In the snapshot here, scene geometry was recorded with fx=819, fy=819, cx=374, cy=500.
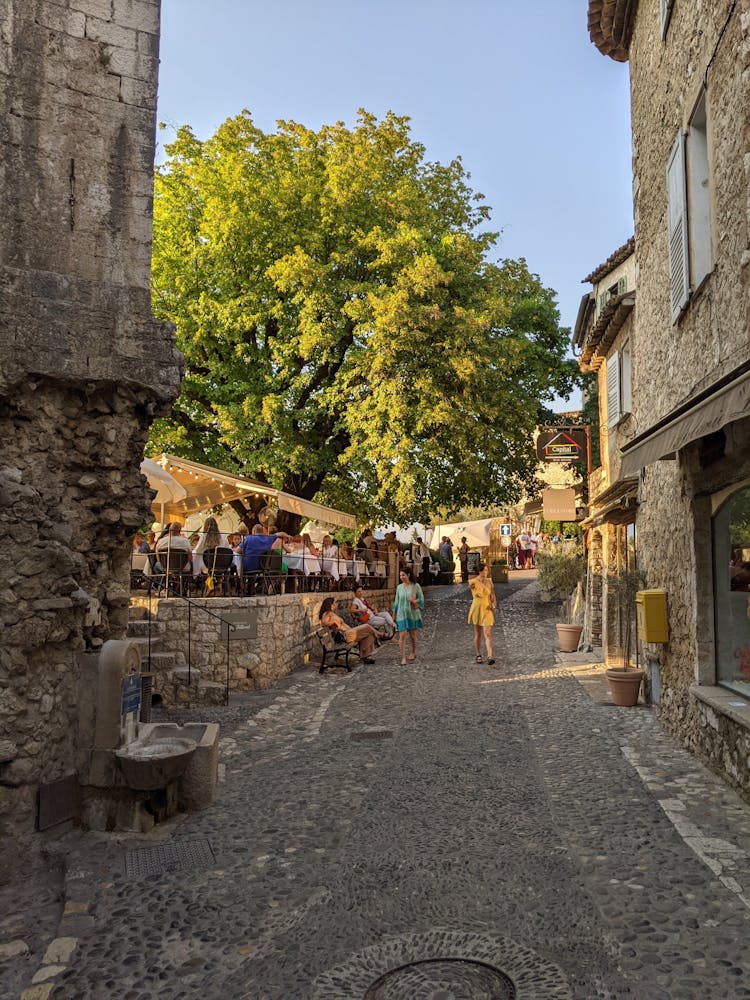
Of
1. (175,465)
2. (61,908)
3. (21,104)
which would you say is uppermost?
(21,104)

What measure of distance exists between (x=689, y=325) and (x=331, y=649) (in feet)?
27.9

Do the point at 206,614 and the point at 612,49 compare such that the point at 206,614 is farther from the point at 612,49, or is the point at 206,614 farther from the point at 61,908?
the point at 612,49

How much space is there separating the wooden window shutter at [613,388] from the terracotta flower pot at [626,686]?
17.9 feet

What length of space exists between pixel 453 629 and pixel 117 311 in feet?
45.6

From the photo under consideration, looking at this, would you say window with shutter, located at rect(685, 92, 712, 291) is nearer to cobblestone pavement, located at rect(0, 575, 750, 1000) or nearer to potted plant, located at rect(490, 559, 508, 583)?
cobblestone pavement, located at rect(0, 575, 750, 1000)

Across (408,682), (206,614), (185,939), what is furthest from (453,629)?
(185,939)

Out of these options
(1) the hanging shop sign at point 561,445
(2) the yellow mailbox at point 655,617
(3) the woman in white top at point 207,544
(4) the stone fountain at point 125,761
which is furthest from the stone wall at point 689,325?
(3) the woman in white top at point 207,544

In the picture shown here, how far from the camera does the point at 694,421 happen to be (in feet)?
19.5

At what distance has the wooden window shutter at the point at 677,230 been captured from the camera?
26.5 feet

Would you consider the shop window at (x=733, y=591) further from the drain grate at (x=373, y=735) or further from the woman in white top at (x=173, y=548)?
the woman in white top at (x=173, y=548)

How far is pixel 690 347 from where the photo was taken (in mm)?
8133

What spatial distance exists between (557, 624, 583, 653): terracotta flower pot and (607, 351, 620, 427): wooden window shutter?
13.2ft

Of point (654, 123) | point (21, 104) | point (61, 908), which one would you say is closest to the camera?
point (61, 908)

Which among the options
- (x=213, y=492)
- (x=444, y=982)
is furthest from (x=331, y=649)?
(x=444, y=982)
